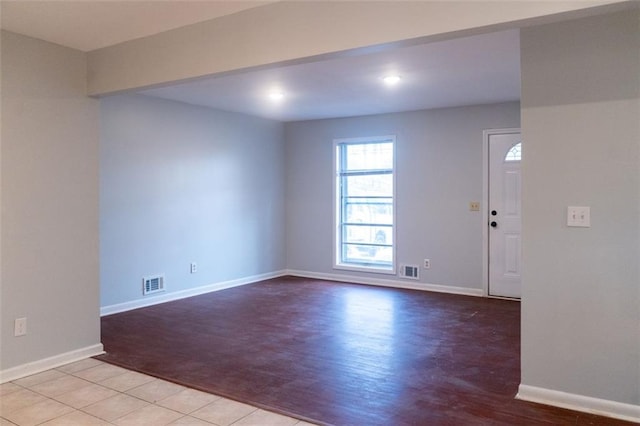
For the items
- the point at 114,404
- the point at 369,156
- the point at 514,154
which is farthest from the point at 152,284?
the point at 514,154

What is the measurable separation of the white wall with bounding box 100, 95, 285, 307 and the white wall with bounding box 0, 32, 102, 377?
1277 mm

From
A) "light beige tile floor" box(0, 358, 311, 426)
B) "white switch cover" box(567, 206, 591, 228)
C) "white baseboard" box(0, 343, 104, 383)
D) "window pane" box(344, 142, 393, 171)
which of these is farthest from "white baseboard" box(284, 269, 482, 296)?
"light beige tile floor" box(0, 358, 311, 426)

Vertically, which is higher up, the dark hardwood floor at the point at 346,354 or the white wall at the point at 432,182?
the white wall at the point at 432,182

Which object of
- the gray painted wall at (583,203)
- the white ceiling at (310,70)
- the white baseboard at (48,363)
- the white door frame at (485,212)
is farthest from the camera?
the white door frame at (485,212)

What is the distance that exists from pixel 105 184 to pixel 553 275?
172 inches

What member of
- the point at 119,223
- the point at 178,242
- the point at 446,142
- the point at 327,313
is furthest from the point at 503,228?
the point at 119,223

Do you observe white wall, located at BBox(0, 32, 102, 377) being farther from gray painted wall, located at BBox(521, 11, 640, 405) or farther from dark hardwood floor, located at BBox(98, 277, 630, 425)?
gray painted wall, located at BBox(521, 11, 640, 405)

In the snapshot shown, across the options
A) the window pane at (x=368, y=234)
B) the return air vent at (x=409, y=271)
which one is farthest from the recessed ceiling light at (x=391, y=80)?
the return air vent at (x=409, y=271)

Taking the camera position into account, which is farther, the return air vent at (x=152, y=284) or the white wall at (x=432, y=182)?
the white wall at (x=432, y=182)

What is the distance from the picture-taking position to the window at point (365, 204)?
6.84m

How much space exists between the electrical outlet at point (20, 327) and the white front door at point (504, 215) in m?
5.01

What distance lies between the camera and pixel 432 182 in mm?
6309

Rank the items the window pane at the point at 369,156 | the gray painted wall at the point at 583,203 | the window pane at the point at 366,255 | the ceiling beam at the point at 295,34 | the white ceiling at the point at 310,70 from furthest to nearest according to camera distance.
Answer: the window pane at the point at 366,255 → the window pane at the point at 369,156 → the white ceiling at the point at 310,70 → the gray painted wall at the point at 583,203 → the ceiling beam at the point at 295,34

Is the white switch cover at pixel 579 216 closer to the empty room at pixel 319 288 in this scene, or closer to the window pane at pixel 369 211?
the empty room at pixel 319 288
